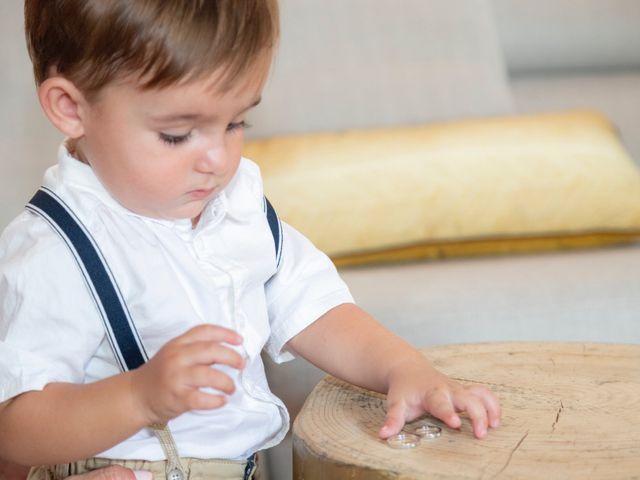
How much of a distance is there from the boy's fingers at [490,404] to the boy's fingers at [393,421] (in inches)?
2.4

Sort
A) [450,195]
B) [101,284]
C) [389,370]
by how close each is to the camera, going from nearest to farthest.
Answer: [101,284], [389,370], [450,195]

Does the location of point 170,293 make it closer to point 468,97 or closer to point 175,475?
point 175,475

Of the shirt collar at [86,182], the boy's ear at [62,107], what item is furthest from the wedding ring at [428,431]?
the boy's ear at [62,107]

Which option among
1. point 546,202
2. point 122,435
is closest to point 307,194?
point 546,202

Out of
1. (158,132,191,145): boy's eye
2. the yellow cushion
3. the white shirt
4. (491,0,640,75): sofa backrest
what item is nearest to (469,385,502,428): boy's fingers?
the white shirt

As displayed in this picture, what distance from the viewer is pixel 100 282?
0.88 meters

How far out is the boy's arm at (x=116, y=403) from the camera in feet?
2.52

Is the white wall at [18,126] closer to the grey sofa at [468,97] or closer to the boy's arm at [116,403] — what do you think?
the grey sofa at [468,97]

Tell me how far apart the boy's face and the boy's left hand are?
0.24 meters

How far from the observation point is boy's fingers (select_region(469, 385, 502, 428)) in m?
0.90

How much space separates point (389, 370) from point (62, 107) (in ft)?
1.19

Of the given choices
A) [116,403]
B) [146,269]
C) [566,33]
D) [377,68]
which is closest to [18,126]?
[377,68]

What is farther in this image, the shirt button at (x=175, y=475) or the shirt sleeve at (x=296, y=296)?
the shirt sleeve at (x=296, y=296)

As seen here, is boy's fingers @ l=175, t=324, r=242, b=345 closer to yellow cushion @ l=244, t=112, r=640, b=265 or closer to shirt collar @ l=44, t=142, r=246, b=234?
shirt collar @ l=44, t=142, r=246, b=234
